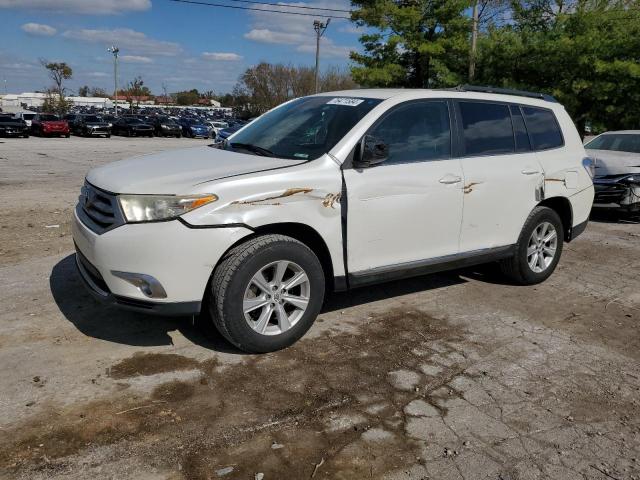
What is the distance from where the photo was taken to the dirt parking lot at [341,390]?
284 cm

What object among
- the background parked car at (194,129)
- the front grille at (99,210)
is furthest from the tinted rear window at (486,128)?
the background parked car at (194,129)

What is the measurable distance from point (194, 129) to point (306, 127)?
39.8m

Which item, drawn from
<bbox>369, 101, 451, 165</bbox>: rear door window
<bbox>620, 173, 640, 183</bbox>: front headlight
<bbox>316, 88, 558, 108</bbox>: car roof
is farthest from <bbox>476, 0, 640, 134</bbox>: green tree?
<bbox>369, 101, 451, 165</bbox>: rear door window

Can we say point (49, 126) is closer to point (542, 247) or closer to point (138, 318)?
point (138, 318)

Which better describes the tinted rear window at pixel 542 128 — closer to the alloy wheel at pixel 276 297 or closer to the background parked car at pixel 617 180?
the alloy wheel at pixel 276 297

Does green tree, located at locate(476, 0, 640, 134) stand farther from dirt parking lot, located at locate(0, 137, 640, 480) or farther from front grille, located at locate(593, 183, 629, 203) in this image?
dirt parking lot, located at locate(0, 137, 640, 480)

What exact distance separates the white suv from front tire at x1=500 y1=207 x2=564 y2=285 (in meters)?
0.02

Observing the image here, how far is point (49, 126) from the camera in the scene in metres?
35.2

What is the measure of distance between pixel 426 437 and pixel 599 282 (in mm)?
3940

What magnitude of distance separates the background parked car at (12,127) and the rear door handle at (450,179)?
110ft

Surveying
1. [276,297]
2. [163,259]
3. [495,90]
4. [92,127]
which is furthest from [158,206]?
[92,127]

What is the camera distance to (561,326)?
189 inches

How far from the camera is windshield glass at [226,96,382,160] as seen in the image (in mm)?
4293

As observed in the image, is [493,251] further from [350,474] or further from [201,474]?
[201,474]
